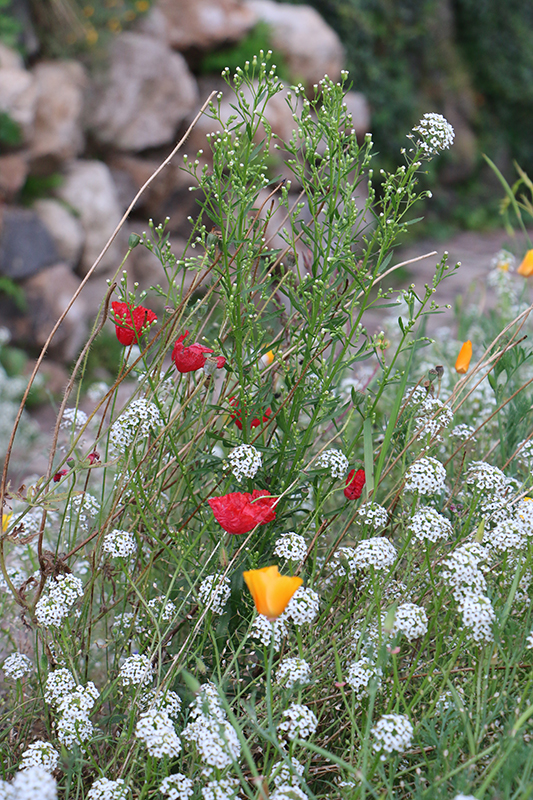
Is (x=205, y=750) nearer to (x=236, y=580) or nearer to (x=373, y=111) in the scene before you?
(x=236, y=580)

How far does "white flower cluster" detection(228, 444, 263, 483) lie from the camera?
110 centimetres

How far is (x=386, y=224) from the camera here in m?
1.16

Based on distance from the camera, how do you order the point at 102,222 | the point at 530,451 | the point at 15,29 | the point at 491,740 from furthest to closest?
1. the point at 102,222
2. the point at 15,29
3. the point at 530,451
4. the point at 491,740

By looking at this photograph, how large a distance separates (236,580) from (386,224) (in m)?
0.66

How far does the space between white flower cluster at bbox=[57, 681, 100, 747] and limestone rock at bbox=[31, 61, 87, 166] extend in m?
4.02

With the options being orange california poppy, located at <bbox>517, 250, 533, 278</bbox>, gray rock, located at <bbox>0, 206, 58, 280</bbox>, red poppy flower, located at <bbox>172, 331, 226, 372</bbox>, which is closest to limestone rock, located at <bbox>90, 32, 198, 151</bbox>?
gray rock, located at <bbox>0, 206, 58, 280</bbox>

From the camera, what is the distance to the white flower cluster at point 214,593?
3.66 feet

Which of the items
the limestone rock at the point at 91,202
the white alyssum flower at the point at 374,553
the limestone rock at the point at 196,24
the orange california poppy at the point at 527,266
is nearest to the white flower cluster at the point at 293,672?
the white alyssum flower at the point at 374,553

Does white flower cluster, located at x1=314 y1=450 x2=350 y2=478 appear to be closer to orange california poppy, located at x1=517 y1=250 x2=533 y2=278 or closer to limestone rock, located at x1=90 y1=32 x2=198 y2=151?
orange california poppy, located at x1=517 y1=250 x2=533 y2=278

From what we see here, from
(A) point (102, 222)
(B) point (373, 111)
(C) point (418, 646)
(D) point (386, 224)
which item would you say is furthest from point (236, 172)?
(B) point (373, 111)

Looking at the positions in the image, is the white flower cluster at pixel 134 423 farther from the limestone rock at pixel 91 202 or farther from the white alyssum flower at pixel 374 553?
the limestone rock at pixel 91 202

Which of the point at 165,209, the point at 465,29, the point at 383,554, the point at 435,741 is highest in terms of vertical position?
the point at 465,29

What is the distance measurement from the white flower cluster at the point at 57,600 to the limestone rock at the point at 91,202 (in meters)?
3.73

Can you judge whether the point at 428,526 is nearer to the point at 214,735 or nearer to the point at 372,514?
the point at 372,514
